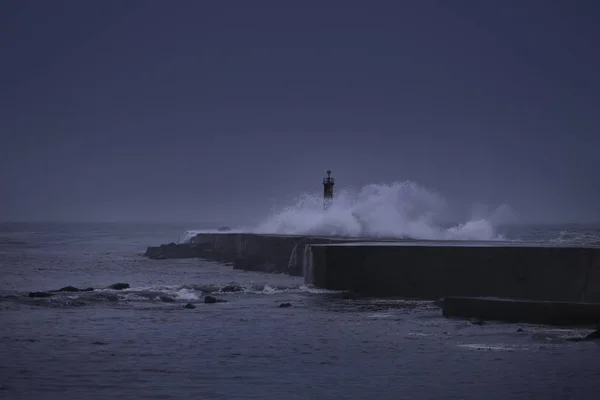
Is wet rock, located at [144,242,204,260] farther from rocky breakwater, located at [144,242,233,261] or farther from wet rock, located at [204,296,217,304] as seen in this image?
wet rock, located at [204,296,217,304]

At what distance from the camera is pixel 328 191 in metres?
40.3

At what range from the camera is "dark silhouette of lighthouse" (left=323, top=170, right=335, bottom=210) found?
129ft

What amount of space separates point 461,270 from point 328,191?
77.3ft

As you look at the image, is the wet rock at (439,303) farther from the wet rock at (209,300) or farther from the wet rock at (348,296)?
the wet rock at (209,300)

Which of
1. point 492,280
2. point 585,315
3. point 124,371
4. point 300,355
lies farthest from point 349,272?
point 124,371

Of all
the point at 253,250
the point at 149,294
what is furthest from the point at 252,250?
the point at 149,294

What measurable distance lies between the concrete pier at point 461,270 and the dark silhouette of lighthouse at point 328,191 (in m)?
19.6

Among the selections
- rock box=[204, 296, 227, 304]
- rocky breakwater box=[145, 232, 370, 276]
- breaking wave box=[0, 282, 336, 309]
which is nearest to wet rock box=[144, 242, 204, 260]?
rocky breakwater box=[145, 232, 370, 276]

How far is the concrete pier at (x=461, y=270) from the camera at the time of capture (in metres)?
15.8

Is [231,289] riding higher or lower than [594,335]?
higher

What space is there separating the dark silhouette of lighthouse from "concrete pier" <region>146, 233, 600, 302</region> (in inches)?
773

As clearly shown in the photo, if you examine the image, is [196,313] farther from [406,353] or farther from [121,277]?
[121,277]

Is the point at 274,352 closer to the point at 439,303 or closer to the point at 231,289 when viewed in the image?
the point at 439,303

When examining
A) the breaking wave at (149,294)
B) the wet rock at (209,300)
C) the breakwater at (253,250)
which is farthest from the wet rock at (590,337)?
the breakwater at (253,250)
